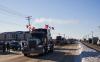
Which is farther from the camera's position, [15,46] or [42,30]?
[15,46]

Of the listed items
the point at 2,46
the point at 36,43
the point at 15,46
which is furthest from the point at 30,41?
the point at 15,46

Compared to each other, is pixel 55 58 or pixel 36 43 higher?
pixel 36 43

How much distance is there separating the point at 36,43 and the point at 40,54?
2.35 m

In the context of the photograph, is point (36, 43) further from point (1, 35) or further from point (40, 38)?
Result: point (1, 35)

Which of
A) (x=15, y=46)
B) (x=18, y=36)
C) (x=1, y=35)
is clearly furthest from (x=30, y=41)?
(x=1, y=35)

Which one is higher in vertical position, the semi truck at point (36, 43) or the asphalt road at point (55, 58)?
the semi truck at point (36, 43)

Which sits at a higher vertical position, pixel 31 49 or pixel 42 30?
pixel 42 30

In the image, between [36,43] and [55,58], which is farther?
[36,43]

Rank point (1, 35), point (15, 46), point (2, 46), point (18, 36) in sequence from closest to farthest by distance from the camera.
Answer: point (2, 46)
point (15, 46)
point (18, 36)
point (1, 35)

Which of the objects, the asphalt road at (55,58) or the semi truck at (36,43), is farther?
the semi truck at (36,43)

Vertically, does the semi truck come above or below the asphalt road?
above

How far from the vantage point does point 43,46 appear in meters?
36.0

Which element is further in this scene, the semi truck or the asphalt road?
the semi truck

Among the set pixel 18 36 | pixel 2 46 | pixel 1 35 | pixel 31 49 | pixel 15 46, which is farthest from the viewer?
pixel 1 35
